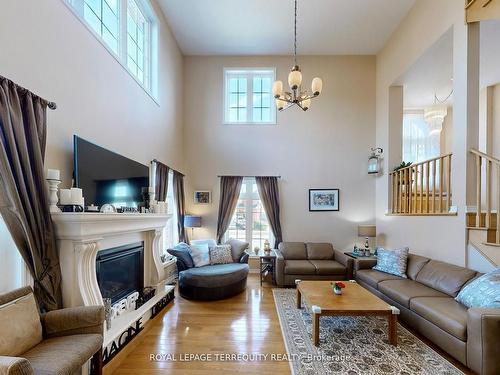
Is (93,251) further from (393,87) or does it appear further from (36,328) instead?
(393,87)

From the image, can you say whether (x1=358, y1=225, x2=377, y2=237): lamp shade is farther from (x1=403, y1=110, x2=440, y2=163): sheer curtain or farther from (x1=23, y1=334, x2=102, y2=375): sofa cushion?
(x1=23, y1=334, x2=102, y2=375): sofa cushion

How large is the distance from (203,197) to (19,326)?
4.51 meters

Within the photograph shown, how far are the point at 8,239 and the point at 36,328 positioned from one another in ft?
2.26

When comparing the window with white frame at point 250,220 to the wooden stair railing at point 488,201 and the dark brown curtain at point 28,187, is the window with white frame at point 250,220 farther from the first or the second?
the dark brown curtain at point 28,187

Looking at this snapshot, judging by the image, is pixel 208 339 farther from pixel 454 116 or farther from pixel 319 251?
pixel 454 116

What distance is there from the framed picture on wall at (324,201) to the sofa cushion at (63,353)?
4.97 metres

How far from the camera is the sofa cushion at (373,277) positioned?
4.06 meters

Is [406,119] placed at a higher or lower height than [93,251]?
higher

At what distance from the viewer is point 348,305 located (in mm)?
3033

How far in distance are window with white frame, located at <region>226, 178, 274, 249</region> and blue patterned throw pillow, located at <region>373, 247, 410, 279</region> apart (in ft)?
8.28

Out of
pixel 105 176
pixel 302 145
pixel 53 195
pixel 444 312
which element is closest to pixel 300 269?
pixel 444 312

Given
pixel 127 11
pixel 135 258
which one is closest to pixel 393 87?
pixel 127 11

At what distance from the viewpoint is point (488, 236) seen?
321cm

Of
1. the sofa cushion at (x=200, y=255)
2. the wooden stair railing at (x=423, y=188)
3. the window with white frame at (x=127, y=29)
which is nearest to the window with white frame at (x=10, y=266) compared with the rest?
the window with white frame at (x=127, y=29)
